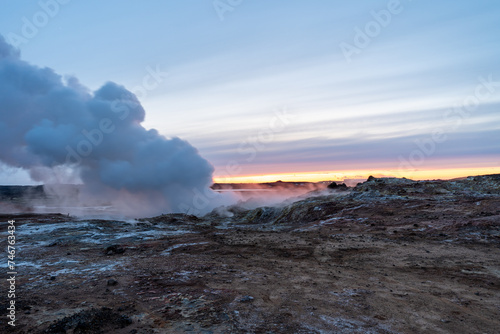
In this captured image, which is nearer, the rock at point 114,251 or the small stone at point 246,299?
the small stone at point 246,299

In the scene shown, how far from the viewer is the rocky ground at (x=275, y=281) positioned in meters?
5.41

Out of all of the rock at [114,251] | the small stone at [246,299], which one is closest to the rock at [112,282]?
the small stone at [246,299]

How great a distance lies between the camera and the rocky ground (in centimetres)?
541

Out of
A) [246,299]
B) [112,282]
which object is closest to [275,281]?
[246,299]

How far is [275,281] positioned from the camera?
7770 millimetres

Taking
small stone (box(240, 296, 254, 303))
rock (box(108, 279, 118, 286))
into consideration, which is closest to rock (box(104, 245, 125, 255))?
rock (box(108, 279, 118, 286))

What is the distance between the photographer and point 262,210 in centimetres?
3077

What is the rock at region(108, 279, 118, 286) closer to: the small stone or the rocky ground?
the rocky ground

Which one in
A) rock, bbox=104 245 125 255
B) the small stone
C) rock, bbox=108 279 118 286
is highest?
the small stone

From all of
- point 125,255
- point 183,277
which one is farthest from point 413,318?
point 125,255

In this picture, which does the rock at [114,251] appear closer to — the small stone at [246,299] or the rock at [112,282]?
the rock at [112,282]

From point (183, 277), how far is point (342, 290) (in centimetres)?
424

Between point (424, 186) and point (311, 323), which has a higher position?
point (424, 186)

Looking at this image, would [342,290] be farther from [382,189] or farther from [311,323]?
[382,189]
